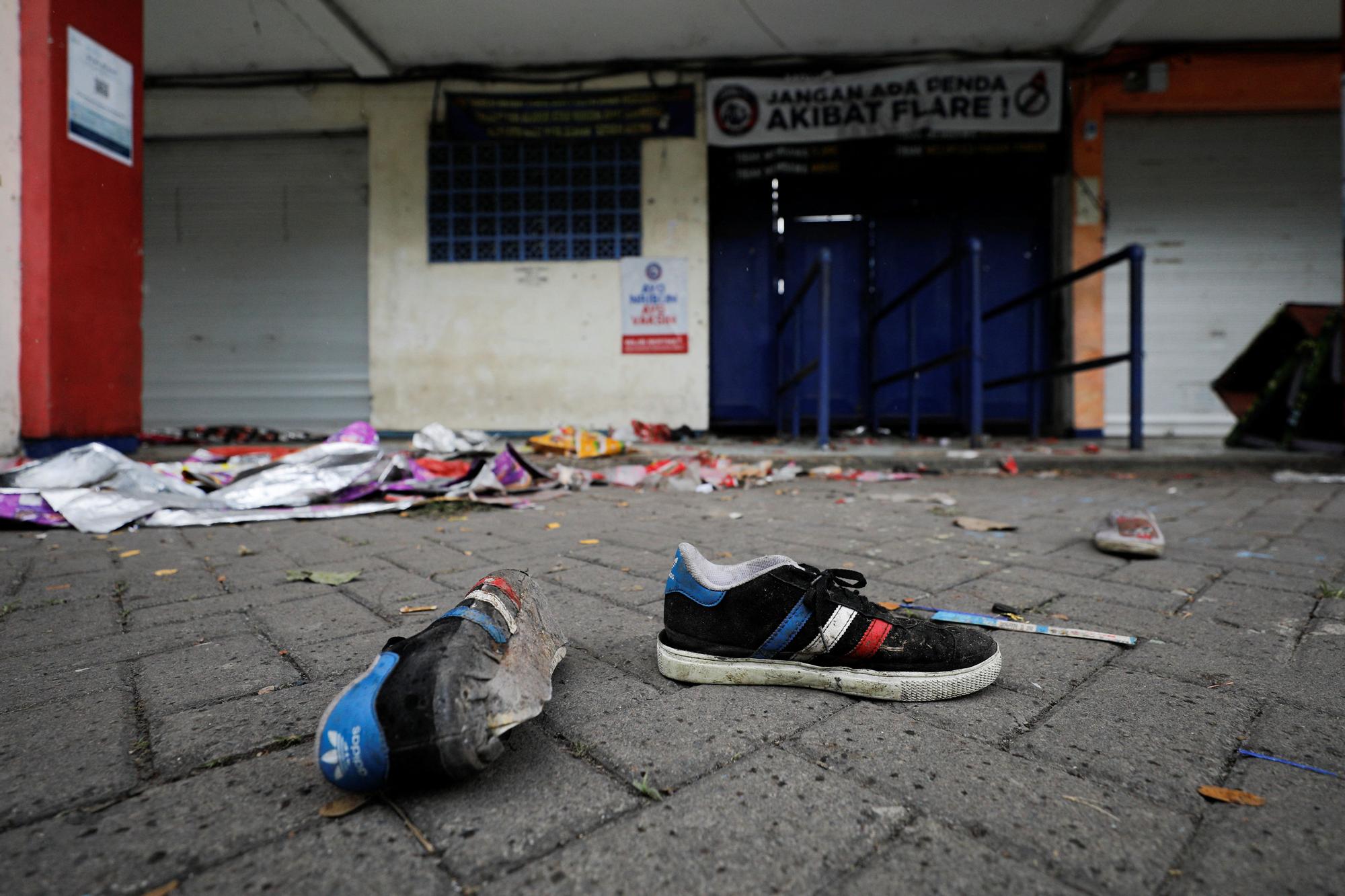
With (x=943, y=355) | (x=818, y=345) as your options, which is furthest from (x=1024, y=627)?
(x=943, y=355)

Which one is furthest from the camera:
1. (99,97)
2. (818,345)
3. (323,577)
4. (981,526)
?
(818,345)

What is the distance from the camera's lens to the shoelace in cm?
116

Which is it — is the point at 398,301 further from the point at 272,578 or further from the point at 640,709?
the point at 640,709

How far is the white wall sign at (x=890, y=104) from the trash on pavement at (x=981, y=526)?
4627 millimetres

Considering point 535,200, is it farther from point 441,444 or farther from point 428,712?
point 428,712

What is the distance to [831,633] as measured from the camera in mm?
1143

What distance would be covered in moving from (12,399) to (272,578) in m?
2.87

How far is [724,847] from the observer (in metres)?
0.74

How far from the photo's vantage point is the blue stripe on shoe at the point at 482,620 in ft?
3.25

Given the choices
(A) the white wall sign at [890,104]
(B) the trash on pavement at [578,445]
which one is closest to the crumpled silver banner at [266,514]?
(B) the trash on pavement at [578,445]

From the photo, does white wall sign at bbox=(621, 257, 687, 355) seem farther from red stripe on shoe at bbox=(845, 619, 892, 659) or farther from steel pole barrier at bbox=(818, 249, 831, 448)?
red stripe on shoe at bbox=(845, 619, 892, 659)

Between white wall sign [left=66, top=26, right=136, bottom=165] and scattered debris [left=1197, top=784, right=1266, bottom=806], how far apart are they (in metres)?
5.19

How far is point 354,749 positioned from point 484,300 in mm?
6133

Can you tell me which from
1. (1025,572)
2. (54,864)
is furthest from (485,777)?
(1025,572)
